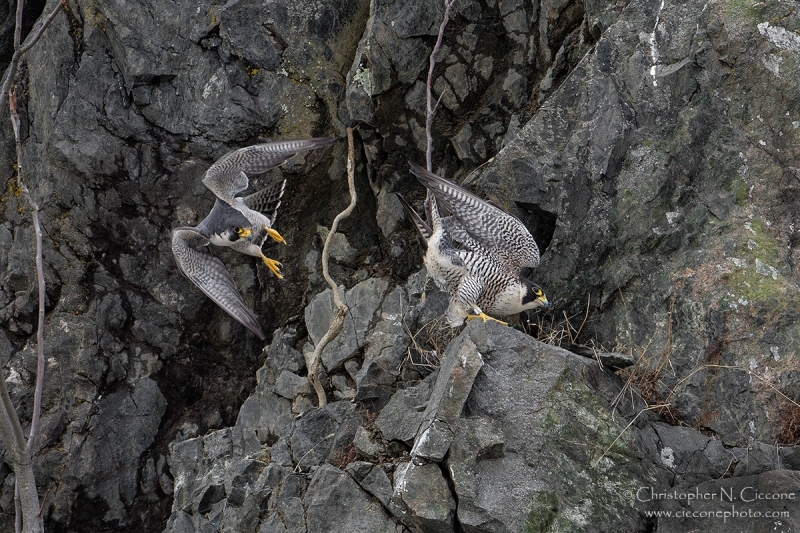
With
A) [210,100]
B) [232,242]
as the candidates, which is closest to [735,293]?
[232,242]

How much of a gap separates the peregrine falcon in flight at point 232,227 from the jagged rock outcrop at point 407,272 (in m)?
0.55

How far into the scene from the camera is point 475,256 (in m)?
6.73

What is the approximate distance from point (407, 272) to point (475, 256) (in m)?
1.53

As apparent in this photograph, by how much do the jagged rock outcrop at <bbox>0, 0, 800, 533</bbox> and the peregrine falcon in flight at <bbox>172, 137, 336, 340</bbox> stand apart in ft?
1.80

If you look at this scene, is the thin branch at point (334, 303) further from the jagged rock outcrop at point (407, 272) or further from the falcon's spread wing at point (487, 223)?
the falcon's spread wing at point (487, 223)

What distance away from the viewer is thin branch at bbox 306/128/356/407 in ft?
24.0

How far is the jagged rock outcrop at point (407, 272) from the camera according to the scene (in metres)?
5.56

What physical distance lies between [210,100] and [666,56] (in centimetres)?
442

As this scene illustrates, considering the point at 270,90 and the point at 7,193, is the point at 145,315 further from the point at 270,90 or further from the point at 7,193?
the point at 270,90

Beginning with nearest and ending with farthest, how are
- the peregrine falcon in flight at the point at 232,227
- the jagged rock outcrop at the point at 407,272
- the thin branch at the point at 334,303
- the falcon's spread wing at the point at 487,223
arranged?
the jagged rock outcrop at the point at 407,272 → the falcon's spread wing at the point at 487,223 → the thin branch at the point at 334,303 → the peregrine falcon in flight at the point at 232,227

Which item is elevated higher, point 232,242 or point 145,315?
point 232,242

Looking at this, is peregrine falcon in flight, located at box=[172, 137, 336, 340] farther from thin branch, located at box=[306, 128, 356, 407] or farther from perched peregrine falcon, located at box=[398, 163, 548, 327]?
perched peregrine falcon, located at box=[398, 163, 548, 327]

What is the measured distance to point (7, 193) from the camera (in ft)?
28.7

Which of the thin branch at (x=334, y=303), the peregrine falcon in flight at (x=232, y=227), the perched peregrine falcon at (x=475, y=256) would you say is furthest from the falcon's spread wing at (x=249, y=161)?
the perched peregrine falcon at (x=475, y=256)
